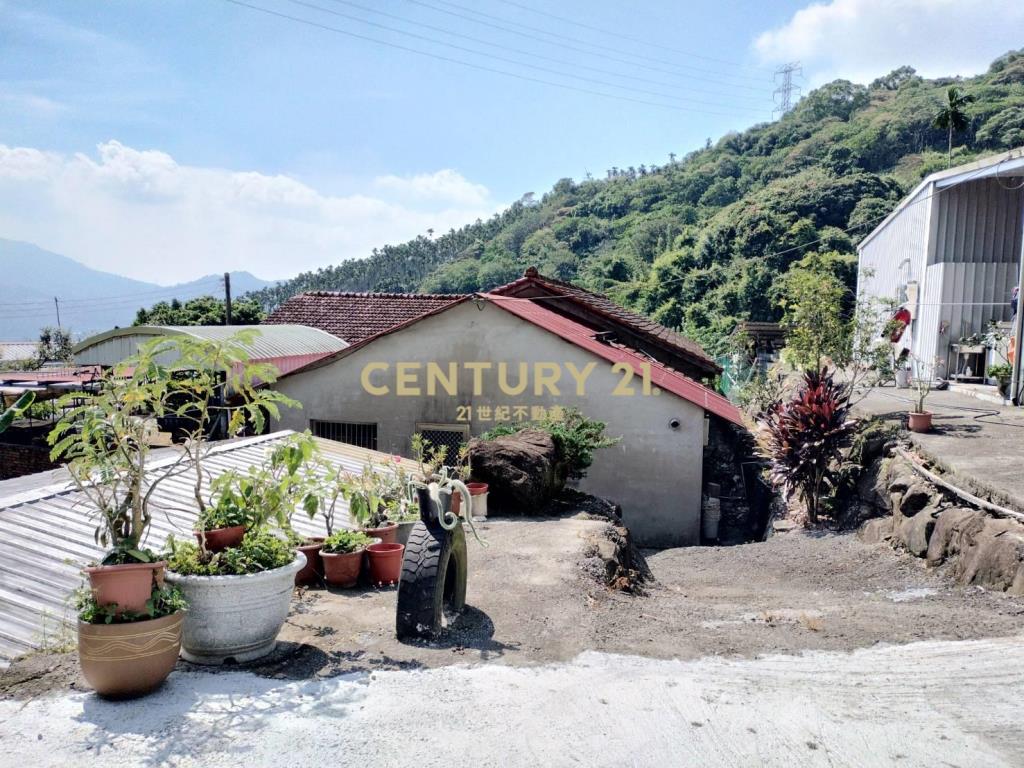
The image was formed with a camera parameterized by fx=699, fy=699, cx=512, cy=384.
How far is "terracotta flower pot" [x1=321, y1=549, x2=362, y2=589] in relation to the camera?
5871 mm

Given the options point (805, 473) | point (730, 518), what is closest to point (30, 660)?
point (805, 473)

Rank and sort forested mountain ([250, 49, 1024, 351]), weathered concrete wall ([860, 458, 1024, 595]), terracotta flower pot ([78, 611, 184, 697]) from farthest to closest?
forested mountain ([250, 49, 1024, 351]) → weathered concrete wall ([860, 458, 1024, 595]) → terracotta flower pot ([78, 611, 184, 697])

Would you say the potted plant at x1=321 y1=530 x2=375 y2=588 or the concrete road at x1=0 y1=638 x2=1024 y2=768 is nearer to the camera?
the concrete road at x1=0 y1=638 x2=1024 y2=768

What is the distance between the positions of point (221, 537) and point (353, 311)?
21.9 m

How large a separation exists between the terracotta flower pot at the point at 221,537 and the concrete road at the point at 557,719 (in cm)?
73

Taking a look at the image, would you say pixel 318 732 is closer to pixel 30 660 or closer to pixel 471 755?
pixel 471 755

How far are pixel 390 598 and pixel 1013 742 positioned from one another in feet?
13.6

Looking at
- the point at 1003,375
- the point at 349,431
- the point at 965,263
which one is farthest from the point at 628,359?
the point at 965,263

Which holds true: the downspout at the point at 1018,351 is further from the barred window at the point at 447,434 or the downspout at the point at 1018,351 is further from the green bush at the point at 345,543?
the green bush at the point at 345,543

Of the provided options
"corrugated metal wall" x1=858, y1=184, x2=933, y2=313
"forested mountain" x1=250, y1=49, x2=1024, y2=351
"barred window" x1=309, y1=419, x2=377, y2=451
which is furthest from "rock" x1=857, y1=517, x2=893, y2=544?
"forested mountain" x1=250, y1=49, x2=1024, y2=351

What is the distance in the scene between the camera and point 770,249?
168ft

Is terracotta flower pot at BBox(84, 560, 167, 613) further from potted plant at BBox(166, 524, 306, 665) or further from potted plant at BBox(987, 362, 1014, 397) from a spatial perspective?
potted plant at BBox(987, 362, 1014, 397)

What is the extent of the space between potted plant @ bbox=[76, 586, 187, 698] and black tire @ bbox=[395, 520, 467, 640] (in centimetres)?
149

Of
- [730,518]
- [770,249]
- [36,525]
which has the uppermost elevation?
[770,249]
